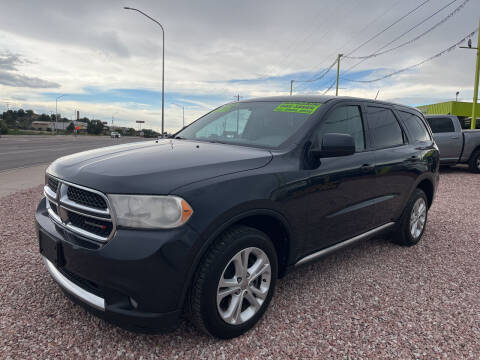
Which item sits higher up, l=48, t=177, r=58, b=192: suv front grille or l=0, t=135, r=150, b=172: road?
l=48, t=177, r=58, b=192: suv front grille

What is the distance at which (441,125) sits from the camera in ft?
37.3

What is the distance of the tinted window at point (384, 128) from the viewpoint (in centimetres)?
369

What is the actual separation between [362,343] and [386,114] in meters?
2.57

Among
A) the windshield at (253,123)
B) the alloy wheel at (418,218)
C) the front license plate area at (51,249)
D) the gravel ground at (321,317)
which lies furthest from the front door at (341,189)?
the front license plate area at (51,249)

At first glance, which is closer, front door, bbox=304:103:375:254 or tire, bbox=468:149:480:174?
front door, bbox=304:103:375:254

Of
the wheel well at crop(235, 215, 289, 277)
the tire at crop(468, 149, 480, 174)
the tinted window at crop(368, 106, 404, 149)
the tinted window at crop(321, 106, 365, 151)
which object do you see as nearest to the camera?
the wheel well at crop(235, 215, 289, 277)

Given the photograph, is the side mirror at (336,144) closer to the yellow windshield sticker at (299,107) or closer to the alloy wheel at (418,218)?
the yellow windshield sticker at (299,107)

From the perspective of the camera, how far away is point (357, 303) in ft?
9.75

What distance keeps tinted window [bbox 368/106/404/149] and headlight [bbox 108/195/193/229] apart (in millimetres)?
2475

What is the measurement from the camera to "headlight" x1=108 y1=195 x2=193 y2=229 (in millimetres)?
1979

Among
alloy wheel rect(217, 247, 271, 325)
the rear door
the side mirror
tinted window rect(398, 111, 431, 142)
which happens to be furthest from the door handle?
the rear door

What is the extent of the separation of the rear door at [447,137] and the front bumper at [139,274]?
1135 cm

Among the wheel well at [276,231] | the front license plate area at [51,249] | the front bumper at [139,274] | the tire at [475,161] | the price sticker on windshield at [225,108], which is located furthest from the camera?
the tire at [475,161]

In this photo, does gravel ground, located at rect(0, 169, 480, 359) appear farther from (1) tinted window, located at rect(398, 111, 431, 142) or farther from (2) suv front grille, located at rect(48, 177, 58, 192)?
(1) tinted window, located at rect(398, 111, 431, 142)
